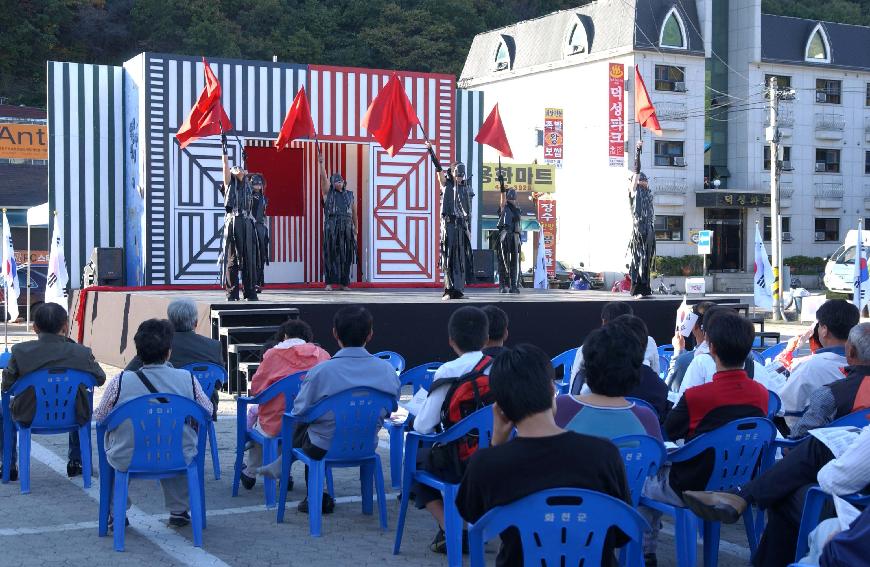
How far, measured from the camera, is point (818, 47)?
39656 millimetres

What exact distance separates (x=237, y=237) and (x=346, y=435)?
301 inches

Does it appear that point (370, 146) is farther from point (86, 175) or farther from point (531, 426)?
point (531, 426)

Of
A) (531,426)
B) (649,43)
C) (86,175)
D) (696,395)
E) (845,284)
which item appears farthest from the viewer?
(649,43)

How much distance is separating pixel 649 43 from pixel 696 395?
32.9 metres

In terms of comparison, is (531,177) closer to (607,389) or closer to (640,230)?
(640,230)

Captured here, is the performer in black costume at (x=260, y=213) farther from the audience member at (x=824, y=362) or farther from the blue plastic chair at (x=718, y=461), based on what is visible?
the blue plastic chair at (x=718, y=461)

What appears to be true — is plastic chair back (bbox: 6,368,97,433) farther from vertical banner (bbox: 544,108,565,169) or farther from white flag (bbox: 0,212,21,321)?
vertical banner (bbox: 544,108,565,169)

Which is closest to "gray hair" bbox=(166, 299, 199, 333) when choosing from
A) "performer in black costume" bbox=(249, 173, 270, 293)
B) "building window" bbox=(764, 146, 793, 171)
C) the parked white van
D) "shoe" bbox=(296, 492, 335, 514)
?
"shoe" bbox=(296, 492, 335, 514)

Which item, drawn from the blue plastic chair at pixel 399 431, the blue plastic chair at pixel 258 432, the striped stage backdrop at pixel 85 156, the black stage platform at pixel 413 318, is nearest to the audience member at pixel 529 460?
the blue plastic chair at pixel 399 431

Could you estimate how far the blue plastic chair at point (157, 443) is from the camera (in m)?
5.16

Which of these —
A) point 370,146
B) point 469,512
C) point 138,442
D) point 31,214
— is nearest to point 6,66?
point 31,214

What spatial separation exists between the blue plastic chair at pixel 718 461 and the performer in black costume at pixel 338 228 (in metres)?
12.0

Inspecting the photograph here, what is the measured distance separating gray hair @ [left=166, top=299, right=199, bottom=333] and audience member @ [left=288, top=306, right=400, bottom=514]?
2.01 metres

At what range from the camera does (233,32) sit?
38.6 meters
